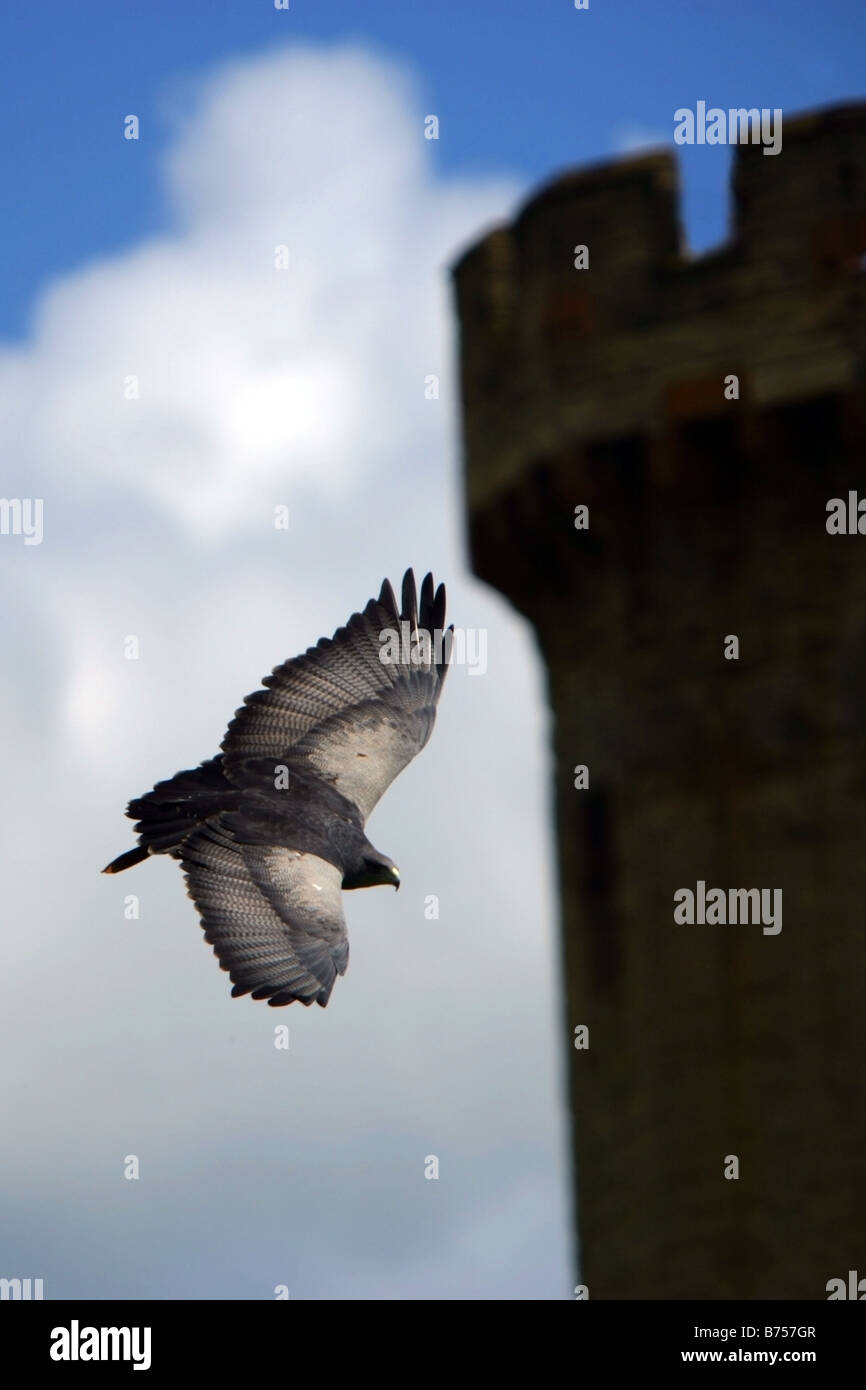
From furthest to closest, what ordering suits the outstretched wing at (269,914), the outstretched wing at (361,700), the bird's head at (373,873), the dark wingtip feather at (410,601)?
the dark wingtip feather at (410,601)
the outstretched wing at (361,700)
the bird's head at (373,873)
the outstretched wing at (269,914)

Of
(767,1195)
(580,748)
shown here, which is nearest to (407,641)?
(580,748)

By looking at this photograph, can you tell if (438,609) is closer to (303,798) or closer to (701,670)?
(303,798)

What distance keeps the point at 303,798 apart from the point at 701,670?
464cm

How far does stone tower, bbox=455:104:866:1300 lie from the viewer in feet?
87.7

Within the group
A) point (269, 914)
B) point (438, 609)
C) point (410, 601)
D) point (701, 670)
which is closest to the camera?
point (269, 914)

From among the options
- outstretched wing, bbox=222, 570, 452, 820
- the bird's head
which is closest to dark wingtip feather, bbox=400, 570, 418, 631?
outstretched wing, bbox=222, 570, 452, 820

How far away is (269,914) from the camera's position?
74.4 feet

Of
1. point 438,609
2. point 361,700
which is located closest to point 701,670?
point 438,609

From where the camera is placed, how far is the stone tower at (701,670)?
26.7 metres

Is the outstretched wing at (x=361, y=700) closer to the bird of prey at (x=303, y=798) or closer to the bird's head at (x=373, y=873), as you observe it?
the bird of prey at (x=303, y=798)

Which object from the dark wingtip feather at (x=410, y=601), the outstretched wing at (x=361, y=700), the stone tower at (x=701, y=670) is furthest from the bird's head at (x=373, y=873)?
the stone tower at (x=701, y=670)

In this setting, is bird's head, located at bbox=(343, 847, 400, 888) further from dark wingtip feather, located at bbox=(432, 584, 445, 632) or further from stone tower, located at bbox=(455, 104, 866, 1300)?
stone tower, located at bbox=(455, 104, 866, 1300)

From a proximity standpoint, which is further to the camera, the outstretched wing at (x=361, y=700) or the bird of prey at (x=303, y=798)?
the outstretched wing at (x=361, y=700)
